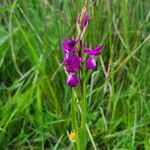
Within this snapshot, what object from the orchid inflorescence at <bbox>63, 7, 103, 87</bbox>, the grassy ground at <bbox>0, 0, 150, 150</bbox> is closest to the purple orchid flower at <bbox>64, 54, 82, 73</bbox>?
the orchid inflorescence at <bbox>63, 7, 103, 87</bbox>

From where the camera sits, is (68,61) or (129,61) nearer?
(68,61)

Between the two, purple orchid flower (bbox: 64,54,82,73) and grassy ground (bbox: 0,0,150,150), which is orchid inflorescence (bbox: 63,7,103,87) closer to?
purple orchid flower (bbox: 64,54,82,73)

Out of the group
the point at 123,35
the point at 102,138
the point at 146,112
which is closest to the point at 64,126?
the point at 102,138

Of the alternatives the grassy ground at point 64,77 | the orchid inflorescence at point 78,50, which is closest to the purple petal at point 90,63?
the orchid inflorescence at point 78,50

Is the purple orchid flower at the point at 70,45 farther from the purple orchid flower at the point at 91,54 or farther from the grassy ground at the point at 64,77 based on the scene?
the grassy ground at the point at 64,77

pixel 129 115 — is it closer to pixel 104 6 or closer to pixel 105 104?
pixel 105 104

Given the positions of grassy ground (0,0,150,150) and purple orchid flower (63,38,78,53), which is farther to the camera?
grassy ground (0,0,150,150)

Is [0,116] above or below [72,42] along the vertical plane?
below

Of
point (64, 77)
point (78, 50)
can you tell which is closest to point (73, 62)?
point (78, 50)

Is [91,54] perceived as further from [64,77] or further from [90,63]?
[64,77]
